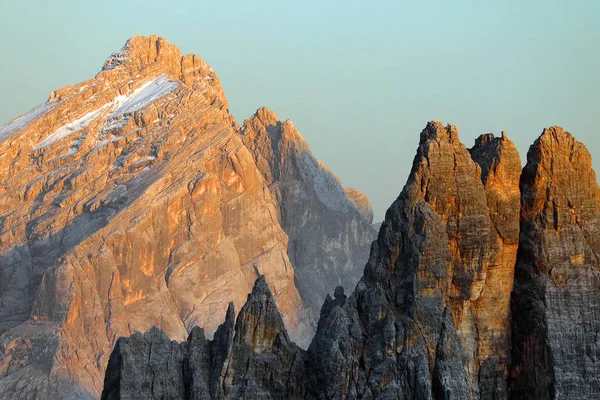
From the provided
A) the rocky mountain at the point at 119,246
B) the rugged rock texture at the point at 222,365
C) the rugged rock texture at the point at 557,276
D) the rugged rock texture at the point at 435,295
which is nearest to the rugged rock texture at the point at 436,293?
the rugged rock texture at the point at 435,295

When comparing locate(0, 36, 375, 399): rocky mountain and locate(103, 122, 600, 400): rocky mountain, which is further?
locate(0, 36, 375, 399): rocky mountain

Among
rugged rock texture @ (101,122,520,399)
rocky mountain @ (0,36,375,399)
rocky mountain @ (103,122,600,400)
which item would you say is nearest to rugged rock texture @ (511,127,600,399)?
rocky mountain @ (103,122,600,400)

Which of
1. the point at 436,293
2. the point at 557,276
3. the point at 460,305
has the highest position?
the point at 557,276

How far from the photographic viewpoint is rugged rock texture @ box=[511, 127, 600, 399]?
6384 centimetres

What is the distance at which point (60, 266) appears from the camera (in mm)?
171000

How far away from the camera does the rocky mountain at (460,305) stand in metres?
62.9

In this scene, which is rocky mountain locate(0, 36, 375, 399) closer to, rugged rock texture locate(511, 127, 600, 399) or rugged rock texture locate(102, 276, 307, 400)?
rugged rock texture locate(102, 276, 307, 400)

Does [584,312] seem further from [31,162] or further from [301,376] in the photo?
[31,162]

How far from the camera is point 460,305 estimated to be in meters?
65.1

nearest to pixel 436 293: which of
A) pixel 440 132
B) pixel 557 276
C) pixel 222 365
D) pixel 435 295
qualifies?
pixel 435 295

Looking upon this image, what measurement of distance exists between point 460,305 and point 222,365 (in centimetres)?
1136

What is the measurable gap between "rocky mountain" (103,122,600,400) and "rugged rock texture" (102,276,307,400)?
0.30 ft

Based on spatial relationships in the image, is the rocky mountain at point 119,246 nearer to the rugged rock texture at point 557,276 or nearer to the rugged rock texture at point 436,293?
the rugged rock texture at point 436,293

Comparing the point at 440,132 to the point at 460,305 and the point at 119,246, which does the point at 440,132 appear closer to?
the point at 460,305
